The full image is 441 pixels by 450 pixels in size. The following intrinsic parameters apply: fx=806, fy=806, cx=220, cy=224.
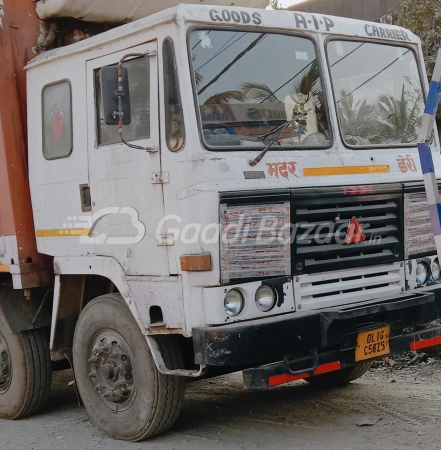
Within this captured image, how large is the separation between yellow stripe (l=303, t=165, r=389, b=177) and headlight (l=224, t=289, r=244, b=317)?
0.91 metres

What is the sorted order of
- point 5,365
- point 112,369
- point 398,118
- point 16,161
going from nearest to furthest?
point 112,369 < point 398,118 < point 16,161 < point 5,365

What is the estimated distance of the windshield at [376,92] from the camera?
219 inches

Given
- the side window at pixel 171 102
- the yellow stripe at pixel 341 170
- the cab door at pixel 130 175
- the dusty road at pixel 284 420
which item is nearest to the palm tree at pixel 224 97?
the side window at pixel 171 102

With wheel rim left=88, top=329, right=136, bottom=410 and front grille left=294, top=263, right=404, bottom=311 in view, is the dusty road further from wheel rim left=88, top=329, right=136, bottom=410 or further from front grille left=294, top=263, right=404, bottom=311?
front grille left=294, top=263, right=404, bottom=311

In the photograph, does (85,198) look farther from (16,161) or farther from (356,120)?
(356,120)

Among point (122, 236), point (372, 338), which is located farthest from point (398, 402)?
point (122, 236)

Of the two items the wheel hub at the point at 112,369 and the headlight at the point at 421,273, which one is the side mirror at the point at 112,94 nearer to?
the wheel hub at the point at 112,369

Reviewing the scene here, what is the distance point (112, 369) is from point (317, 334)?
1.47 meters

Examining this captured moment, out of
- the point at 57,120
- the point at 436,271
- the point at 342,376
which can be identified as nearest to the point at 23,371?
the point at 57,120

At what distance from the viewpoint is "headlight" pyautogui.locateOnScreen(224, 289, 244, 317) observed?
4777 mm

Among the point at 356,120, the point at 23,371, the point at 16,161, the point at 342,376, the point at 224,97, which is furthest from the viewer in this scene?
the point at 342,376

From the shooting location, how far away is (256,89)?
518 cm

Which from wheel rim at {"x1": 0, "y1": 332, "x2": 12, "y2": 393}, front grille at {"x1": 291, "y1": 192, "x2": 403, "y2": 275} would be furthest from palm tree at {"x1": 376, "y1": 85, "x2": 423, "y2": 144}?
wheel rim at {"x1": 0, "y1": 332, "x2": 12, "y2": 393}

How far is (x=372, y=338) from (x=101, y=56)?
2586 millimetres
